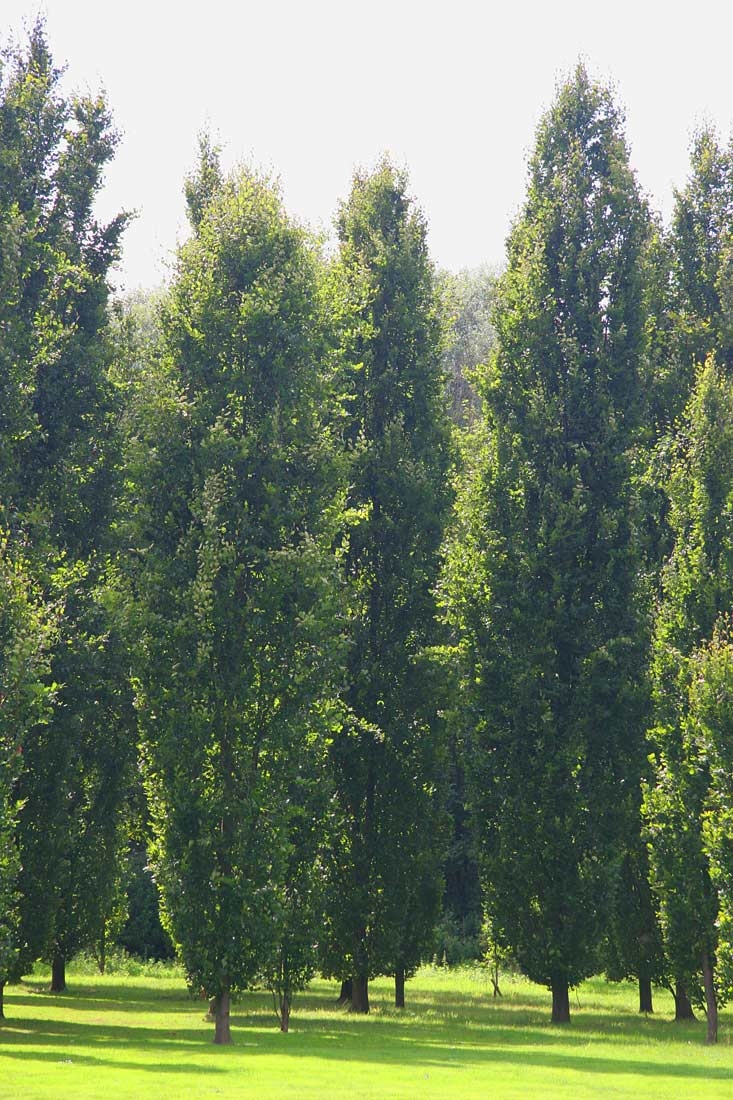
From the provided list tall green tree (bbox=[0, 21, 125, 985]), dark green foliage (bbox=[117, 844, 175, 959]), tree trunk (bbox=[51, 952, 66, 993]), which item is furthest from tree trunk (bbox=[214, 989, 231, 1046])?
dark green foliage (bbox=[117, 844, 175, 959])

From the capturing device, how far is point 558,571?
29.6 meters

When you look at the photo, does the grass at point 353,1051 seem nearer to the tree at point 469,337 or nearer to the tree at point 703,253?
the tree at point 703,253

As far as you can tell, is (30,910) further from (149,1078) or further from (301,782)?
(149,1078)

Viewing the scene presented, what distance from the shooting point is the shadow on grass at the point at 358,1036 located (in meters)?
19.9

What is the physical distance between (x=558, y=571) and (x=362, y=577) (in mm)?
5329

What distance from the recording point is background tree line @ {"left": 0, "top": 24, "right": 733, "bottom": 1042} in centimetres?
2331

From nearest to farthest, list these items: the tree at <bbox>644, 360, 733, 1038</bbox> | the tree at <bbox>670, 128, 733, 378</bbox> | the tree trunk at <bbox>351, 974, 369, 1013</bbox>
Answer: the tree at <bbox>644, 360, 733, 1038</bbox>
the tree trunk at <bbox>351, 974, 369, 1013</bbox>
the tree at <bbox>670, 128, 733, 378</bbox>

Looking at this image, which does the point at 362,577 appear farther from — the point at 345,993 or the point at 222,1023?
the point at 222,1023

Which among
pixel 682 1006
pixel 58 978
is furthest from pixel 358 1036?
pixel 58 978

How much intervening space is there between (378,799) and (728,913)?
32.7ft

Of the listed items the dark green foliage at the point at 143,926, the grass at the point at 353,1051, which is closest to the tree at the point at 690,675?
the grass at the point at 353,1051

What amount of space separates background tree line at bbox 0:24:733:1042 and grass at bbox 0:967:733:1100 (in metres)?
1.32

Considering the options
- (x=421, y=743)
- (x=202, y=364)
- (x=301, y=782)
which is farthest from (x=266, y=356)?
(x=421, y=743)

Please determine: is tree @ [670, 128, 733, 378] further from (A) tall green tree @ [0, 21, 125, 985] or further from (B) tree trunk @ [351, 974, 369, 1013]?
(B) tree trunk @ [351, 974, 369, 1013]
